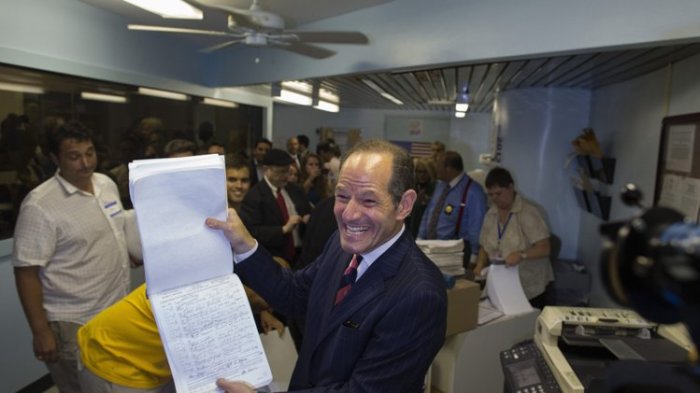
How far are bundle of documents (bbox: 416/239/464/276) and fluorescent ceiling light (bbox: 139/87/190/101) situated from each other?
315 centimetres

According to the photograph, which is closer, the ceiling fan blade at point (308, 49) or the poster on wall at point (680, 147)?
the poster on wall at point (680, 147)

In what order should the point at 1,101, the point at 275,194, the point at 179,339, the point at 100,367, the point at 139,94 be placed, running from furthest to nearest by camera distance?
the point at 139,94 → the point at 275,194 → the point at 1,101 → the point at 100,367 → the point at 179,339

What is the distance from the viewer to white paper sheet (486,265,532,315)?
8.13ft

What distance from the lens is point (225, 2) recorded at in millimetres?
3146

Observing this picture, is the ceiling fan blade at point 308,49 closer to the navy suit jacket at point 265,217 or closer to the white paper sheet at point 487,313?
the navy suit jacket at point 265,217

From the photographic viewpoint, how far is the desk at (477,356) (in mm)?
2262

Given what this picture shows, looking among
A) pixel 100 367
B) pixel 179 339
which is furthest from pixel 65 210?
pixel 179 339

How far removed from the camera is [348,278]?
128 cm

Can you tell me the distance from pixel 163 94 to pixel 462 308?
367 cm

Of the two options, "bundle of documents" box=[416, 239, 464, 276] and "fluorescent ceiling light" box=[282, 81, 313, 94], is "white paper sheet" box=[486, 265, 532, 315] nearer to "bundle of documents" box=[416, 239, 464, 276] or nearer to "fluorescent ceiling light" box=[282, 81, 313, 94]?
"bundle of documents" box=[416, 239, 464, 276]

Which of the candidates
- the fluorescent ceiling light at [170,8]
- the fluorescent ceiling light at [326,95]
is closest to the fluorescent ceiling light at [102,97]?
the fluorescent ceiling light at [170,8]

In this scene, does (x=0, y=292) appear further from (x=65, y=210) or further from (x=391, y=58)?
(x=391, y=58)

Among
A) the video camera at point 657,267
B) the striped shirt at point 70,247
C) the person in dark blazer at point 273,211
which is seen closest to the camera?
the video camera at point 657,267

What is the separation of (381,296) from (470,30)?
82.4 inches
